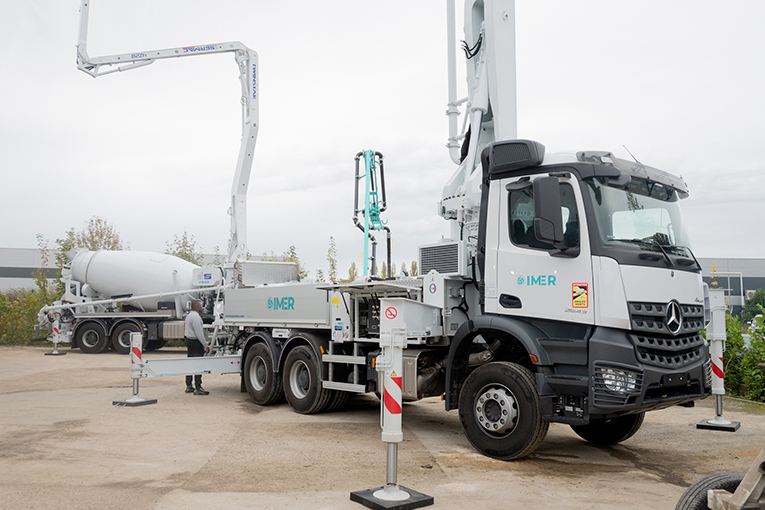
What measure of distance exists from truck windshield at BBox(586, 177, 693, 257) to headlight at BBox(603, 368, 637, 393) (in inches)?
48.6

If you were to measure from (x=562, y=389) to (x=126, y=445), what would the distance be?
493cm

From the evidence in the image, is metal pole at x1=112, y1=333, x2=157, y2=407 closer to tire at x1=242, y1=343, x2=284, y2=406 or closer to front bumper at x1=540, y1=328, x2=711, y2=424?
tire at x1=242, y1=343, x2=284, y2=406

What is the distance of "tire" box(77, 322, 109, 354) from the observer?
21672 mm

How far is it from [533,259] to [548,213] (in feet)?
2.23

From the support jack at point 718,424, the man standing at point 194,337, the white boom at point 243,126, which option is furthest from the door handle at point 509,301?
the white boom at point 243,126

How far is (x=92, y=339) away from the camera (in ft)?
71.8

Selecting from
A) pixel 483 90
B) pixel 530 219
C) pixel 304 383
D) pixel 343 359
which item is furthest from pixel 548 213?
pixel 304 383

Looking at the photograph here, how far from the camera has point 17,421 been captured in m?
8.87

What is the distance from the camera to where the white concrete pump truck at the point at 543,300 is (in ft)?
20.0

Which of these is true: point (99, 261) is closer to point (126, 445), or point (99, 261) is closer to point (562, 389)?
point (126, 445)

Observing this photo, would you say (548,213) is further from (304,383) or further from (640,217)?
(304,383)

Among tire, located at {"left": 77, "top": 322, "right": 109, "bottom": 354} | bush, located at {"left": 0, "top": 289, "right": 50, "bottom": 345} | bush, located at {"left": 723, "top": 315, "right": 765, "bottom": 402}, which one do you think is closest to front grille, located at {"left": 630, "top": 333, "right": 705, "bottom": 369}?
bush, located at {"left": 723, "top": 315, "right": 765, "bottom": 402}

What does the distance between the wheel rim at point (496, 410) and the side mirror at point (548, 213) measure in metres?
1.70

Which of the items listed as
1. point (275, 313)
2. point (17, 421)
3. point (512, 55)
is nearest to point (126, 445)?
point (17, 421)
